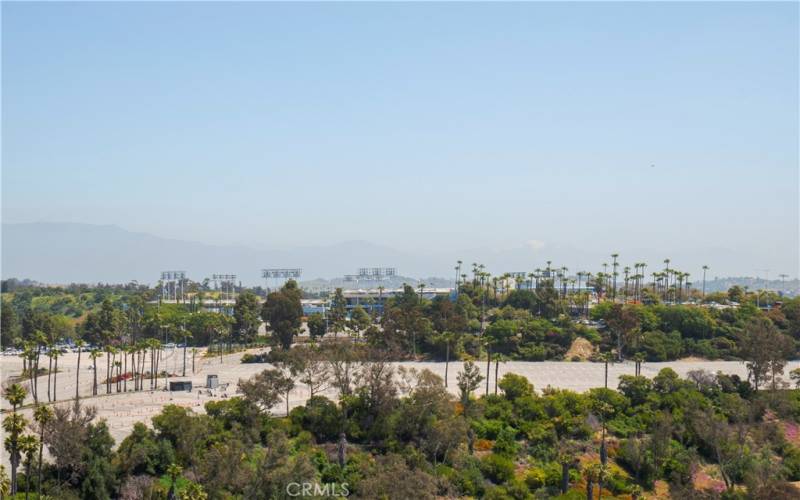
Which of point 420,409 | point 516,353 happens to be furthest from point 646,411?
point 516,353

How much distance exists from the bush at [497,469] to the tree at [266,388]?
12726 millimetres

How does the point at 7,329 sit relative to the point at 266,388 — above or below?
below

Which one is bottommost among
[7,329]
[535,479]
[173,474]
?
[535,479]

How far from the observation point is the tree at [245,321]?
88000mm

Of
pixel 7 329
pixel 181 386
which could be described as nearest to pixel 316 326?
pixel 181 386

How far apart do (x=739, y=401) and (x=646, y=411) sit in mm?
7168

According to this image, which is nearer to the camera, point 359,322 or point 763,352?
point 763,352

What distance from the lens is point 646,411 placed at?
4806cm

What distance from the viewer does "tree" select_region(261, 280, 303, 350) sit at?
76188 millimetres

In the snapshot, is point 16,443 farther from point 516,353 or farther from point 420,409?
point 516,353

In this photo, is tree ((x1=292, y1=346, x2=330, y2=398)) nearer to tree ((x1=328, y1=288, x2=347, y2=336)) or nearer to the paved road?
the paved road

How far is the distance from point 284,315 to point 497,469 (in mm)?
41123

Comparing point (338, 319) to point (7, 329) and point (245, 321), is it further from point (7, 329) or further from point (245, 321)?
point (7, 329)

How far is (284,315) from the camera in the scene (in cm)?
7619
